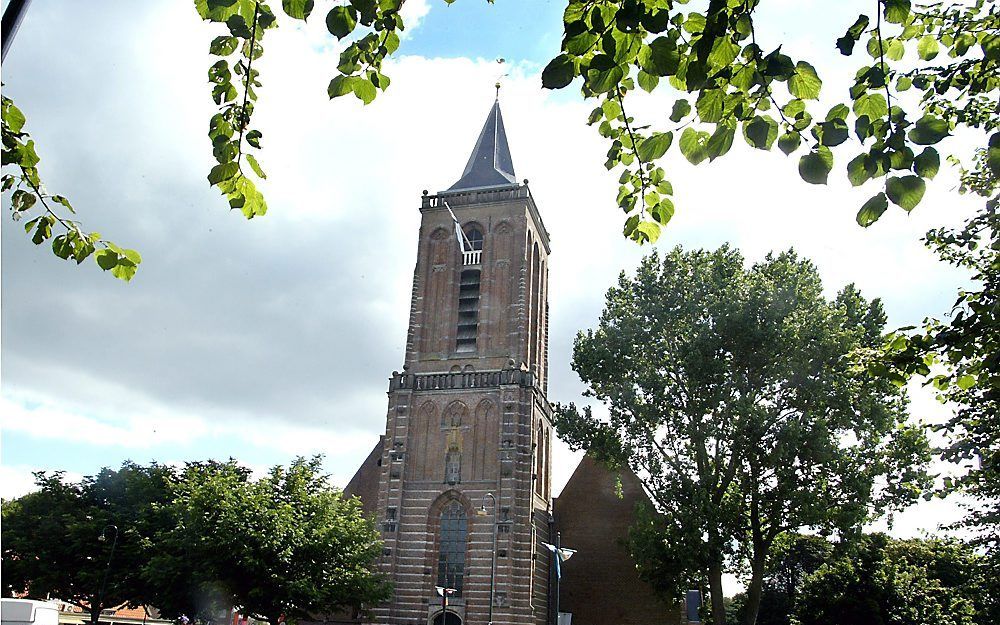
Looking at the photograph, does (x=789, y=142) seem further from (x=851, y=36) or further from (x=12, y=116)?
(x=12, y=116)

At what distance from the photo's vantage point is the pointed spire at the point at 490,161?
45281 millimetres

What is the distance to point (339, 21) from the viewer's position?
4.08 m

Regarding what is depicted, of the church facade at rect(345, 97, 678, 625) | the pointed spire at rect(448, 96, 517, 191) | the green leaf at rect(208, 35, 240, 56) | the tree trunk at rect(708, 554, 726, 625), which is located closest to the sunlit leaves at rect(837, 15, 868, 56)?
the green leaf at rect(208, 35, 240, 56)

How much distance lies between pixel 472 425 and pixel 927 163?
3512 cm

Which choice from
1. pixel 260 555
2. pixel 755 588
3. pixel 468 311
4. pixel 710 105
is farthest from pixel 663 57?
pixel 468 311

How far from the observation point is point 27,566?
121 feet

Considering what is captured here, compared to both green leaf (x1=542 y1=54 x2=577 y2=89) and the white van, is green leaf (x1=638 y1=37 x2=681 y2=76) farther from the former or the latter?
the white van

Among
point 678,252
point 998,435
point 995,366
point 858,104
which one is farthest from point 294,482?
point 858,104

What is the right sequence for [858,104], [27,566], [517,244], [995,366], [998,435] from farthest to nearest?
[517,244] < [27,566] < [998,435] < [995,366] < [858,104]

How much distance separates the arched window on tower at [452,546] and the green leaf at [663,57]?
34529mm

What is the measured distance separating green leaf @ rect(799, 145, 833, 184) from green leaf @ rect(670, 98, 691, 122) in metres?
0.73

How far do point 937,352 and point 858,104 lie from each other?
522 cm

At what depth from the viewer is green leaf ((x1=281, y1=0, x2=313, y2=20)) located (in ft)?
12.4

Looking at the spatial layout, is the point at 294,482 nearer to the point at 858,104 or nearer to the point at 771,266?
the point at 771,266
